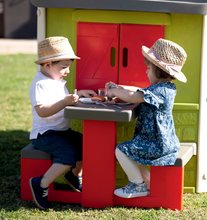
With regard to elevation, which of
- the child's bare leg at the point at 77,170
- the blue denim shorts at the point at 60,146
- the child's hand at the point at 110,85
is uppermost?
the child's hand at the point at 110,85

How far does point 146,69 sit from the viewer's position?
5.24 m

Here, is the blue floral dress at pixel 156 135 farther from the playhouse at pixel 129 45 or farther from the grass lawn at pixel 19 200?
the playhouse at pixel 129 45

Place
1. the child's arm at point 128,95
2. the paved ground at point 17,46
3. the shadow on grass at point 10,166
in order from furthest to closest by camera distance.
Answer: the paved ground at point 17,46
the shadow on grass at point 10,166
the child's arm at point 128,95

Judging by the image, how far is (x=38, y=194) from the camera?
4.88 metres

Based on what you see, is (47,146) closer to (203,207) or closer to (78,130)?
(78,130)

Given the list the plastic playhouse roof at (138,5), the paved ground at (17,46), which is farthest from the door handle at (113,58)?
the paved ground at (17,46)

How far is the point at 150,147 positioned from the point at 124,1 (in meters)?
1.07

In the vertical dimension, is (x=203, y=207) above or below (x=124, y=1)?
below

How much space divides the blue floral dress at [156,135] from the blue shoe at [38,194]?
602mm

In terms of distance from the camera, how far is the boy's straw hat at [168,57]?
15.6ft

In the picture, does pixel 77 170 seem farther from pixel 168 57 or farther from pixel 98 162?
pixel 168 57

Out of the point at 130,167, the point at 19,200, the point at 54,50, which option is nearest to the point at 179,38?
the point at 54,50

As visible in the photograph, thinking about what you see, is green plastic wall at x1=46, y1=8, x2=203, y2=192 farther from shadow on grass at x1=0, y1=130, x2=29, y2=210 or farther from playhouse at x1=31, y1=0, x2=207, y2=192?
shadow on grass at x1=0, y1=130, x2=29, y2=210

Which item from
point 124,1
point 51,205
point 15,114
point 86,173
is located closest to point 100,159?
point 86,173
